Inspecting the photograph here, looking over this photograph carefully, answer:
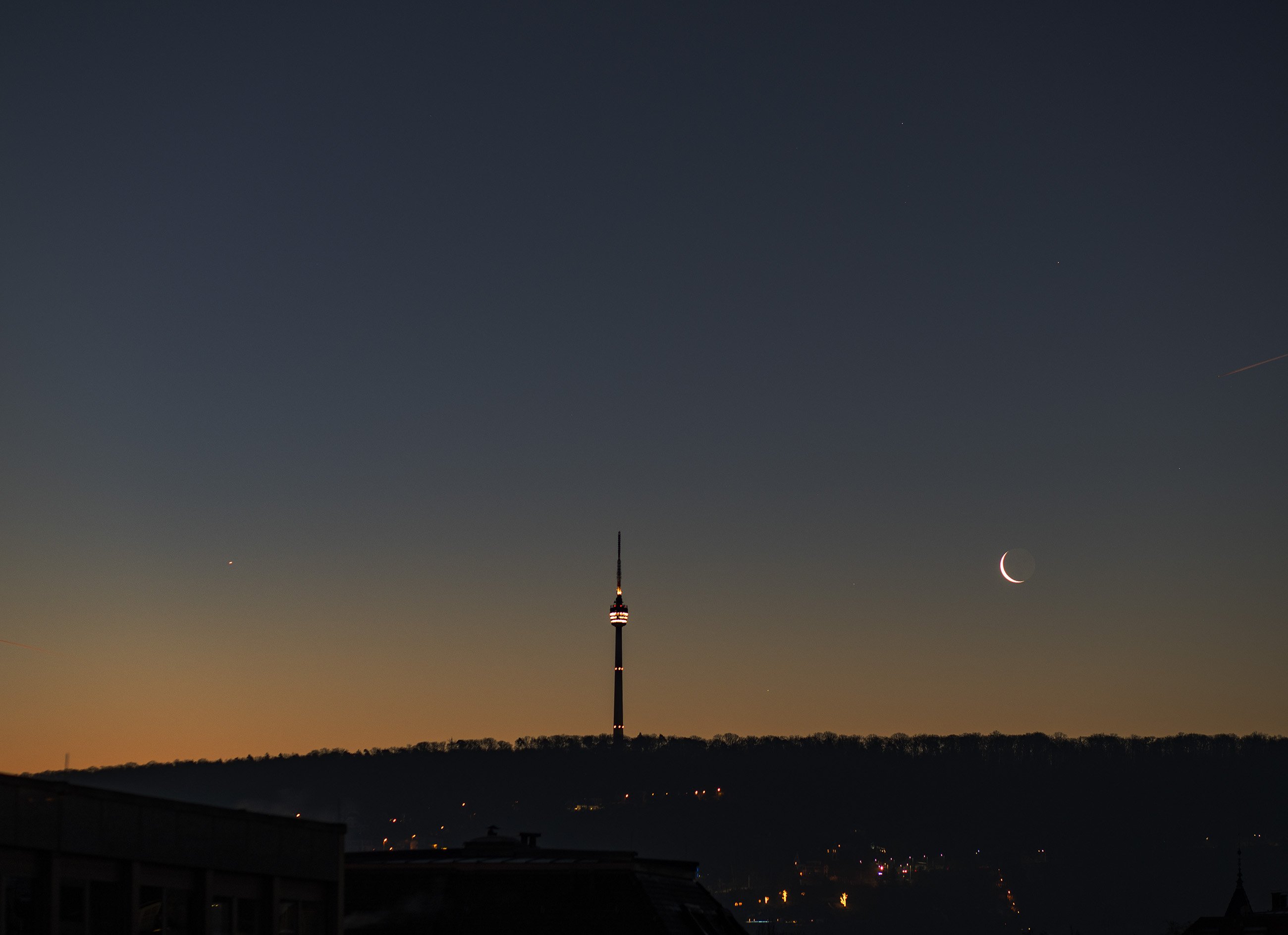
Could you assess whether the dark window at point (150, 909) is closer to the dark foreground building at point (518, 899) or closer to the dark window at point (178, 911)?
the dark window at point (178, 911)

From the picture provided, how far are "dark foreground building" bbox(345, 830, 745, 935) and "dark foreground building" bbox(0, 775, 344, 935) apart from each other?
1802 cm

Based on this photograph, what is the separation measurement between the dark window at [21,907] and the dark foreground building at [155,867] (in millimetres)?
21

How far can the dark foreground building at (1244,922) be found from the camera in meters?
110

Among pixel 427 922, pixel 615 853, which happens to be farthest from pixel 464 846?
pixel 427 922

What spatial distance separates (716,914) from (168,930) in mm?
32997

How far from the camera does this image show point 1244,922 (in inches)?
4515

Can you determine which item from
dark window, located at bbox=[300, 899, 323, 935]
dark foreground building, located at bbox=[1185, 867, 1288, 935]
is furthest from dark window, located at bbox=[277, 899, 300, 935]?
dark foreground building, located at bbox=[1185, 867, 1288, 935]

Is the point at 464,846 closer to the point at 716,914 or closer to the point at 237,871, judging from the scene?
the point at 716,914

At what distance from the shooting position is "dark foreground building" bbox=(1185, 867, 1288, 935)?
109812 millimetres

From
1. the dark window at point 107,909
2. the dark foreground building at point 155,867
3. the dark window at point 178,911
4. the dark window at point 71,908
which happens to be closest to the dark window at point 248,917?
the dark foreground building at point 155,867

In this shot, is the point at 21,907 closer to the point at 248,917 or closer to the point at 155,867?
the point at 155,867

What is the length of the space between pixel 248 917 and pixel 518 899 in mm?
22279

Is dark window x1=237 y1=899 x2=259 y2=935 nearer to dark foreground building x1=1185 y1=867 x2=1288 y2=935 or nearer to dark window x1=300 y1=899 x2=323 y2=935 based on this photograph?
dark window x1=300 y1=899 x2=323 y2=935

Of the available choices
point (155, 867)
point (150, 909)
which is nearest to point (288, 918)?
point (150, 909)
